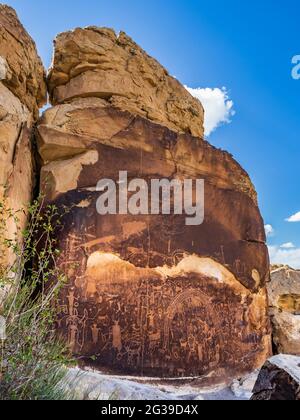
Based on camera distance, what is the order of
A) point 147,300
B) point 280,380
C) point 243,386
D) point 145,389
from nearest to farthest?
point 280,380 → point 145,389 → point 147,300 → point 243,386

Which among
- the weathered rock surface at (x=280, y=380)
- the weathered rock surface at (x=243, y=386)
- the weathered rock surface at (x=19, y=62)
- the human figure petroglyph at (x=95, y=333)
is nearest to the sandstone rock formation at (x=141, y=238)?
the human figure petroglyph at (x=95, y=333)

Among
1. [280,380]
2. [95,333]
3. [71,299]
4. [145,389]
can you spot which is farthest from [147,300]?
[280,380]

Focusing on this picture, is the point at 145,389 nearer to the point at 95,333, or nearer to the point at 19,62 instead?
the point at 95,333

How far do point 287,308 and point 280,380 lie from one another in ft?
31.3

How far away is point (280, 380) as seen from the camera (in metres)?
2.61

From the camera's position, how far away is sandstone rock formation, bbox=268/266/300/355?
28.7 ft

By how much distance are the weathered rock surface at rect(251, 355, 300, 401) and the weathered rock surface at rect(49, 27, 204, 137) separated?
255 inches

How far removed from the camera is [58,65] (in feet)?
28.0

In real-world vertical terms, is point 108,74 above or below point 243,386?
above

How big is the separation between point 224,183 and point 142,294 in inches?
140

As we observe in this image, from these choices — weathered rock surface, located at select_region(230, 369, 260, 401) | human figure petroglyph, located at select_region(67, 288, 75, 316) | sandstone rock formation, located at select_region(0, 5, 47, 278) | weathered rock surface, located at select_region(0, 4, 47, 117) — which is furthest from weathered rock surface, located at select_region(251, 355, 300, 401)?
weathered rock surface, located at select_region(0, 4, 47, 117)

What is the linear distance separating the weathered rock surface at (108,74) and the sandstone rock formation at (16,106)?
1.97 ft
